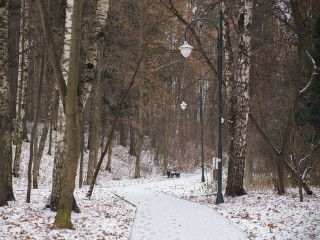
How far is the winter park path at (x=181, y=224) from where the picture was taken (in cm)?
831

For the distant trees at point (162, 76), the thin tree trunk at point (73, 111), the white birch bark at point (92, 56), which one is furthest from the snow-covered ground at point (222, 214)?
the white birch bark at point (92, 56)

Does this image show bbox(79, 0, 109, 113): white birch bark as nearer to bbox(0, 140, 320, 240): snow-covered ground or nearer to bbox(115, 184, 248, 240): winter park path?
bbox(0, 140, 320, 240): snow-covered ground

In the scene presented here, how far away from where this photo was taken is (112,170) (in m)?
29.6

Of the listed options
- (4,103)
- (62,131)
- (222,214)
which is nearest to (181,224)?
(222,214)

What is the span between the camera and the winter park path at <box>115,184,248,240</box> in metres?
8.31

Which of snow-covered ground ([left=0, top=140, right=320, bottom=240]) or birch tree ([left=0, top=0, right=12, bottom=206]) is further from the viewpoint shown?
birch tree ([left=0, top=0, right=12, bottom=206])

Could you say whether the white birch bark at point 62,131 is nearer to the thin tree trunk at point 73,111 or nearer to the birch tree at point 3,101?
the birch tree at point 3,101

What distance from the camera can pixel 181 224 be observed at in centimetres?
966

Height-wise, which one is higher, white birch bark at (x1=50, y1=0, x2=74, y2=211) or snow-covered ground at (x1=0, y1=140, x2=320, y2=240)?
white birch bark at (x1=50, y1=0, x2=74, y2=211)

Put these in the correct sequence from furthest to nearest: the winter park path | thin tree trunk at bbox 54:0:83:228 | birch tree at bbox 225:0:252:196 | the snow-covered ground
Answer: birch tree at bbox 225:0:252:196 < the winter park path < the snow-covered ground < thin tree trunk at bbox 54:0:83:228

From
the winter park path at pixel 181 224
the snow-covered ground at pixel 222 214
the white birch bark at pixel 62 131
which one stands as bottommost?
the winter park path at pixel 181 224

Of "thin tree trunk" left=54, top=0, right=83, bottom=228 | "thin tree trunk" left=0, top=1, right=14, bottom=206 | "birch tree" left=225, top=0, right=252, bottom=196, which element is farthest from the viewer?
"birch tree" left=225, top=0, right=252, bottom=196

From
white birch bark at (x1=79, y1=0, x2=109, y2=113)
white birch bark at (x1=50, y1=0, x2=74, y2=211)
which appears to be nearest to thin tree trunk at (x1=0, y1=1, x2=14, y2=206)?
white birch bark at (x1=50, y1=0, x2=74, y2=211)

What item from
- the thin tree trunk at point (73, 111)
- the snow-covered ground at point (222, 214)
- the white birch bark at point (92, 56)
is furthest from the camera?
the white birch bark at point (92, 56)
